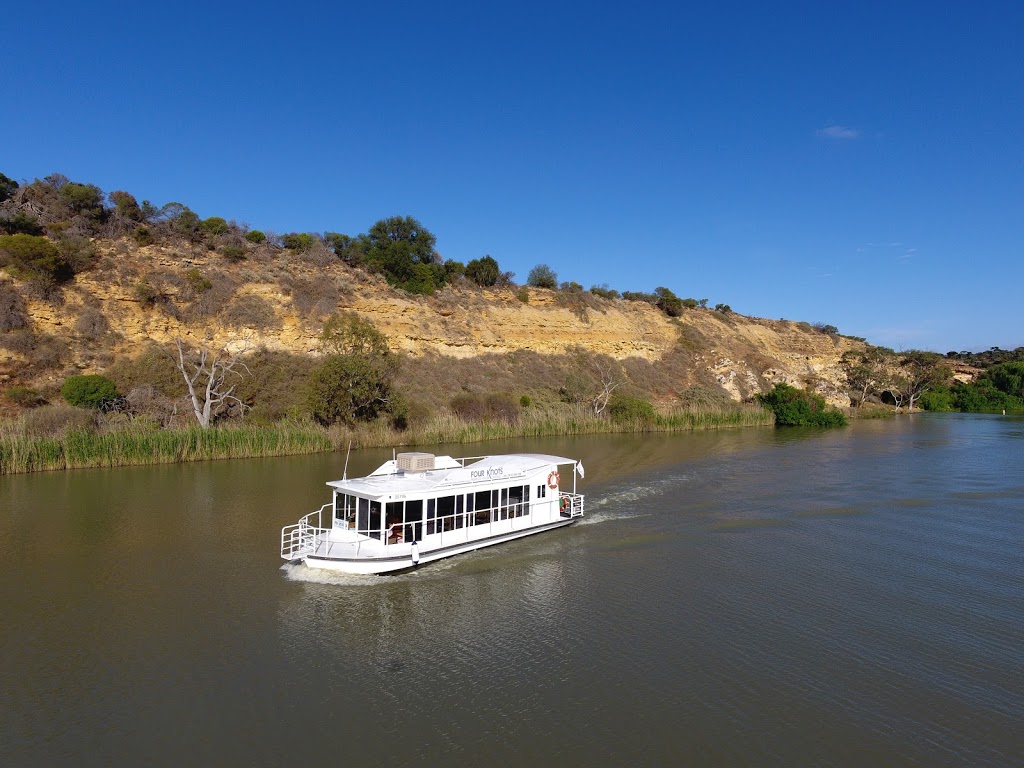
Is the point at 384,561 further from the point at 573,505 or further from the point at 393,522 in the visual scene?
the point at 573,505

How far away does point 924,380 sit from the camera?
76.6 m

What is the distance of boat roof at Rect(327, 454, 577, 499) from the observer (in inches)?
632

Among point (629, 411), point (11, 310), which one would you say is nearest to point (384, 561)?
point (629, 411)

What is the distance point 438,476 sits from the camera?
692 inches

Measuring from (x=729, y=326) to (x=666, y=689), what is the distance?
71780 millimetres

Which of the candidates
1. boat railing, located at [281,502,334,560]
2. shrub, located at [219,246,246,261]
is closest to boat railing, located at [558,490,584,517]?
boat railing, located at [281,502,334,560]

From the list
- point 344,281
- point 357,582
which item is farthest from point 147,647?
point 344,281

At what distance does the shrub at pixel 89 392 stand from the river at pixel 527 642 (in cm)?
1200

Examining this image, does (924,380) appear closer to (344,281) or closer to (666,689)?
(344,281)

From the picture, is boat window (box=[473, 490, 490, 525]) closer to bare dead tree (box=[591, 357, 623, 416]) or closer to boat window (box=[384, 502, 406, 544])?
boat window (box=[384, 502, 406, 544])

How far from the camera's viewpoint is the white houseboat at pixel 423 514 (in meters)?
15.5

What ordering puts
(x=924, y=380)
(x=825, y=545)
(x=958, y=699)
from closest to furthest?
(x=958, y=699) → (x=825, y=545) → (x=924, y=380)

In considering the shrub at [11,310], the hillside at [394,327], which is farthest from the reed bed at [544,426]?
the shrub at [11,310]

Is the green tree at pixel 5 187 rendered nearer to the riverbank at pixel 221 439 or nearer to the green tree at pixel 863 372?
the riverbank at pixel 221 439
